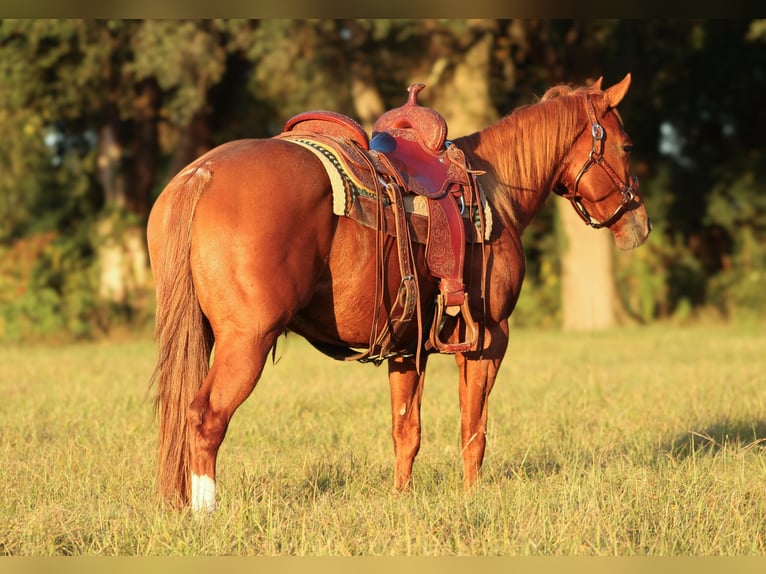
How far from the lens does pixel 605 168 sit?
5.96 m

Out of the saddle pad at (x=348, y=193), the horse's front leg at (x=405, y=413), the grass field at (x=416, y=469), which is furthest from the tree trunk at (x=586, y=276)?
the saddle pad at (x=348, y=193)

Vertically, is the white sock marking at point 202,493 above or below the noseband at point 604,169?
below

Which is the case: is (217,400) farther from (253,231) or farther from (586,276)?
(586,276)

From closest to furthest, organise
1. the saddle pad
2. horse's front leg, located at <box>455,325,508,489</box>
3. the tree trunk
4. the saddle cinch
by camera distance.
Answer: the saddle pad, the saddle cinch, horse's front leg, located at <box>455,325,508,489</box>, the tree trunk

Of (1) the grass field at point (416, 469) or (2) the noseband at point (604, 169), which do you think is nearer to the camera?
(1) the grass field at point (416, 469)

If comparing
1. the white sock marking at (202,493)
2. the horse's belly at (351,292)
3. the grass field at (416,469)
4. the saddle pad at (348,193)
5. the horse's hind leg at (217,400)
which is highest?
the saddle pad at (348,193)

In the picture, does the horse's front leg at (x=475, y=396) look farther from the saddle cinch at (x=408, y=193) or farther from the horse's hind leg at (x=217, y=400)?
the horse's hind leg at (x=217, y=400)

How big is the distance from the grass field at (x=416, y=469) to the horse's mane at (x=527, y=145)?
1.55 metres

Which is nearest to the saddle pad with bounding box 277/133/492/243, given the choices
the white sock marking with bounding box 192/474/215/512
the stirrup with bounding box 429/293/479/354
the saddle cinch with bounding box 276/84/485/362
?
the saddle cinch with bounding box 276/84/485/362

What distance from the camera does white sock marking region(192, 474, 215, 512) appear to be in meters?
4.38

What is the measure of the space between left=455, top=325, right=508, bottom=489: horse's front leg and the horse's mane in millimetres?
785

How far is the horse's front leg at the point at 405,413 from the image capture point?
5.54 meters

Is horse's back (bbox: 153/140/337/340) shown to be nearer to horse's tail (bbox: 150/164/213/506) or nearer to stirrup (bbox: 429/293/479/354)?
horse's tail (bbox: 150/164/213/506)

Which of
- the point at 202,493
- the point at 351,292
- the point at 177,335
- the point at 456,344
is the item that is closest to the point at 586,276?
the point at 456,344
